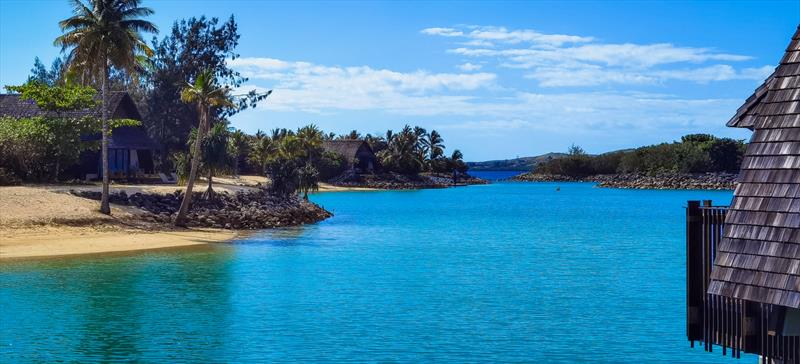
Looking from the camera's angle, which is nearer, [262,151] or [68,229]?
[68,229]

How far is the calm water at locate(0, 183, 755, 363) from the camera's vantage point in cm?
2180

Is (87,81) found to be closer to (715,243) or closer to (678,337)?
(678,337)

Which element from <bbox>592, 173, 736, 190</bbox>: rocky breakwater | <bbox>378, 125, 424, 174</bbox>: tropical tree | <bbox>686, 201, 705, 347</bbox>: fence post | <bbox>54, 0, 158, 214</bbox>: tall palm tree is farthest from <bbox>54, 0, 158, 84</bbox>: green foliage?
<bbox>592, 173, 736, 190</bbox>: rocky breakwater

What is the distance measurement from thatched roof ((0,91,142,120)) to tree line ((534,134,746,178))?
328 feet

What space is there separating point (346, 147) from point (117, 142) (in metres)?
58.7

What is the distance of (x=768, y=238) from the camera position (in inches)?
446

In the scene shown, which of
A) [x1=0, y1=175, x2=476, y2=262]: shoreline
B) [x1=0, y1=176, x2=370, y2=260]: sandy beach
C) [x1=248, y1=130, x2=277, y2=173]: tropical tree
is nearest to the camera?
[x1=0, y1=175, x2=476, y2=262]: shoreline

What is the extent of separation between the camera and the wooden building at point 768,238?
36.6 feet

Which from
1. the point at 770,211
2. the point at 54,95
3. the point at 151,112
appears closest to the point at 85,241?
the point at 54,95

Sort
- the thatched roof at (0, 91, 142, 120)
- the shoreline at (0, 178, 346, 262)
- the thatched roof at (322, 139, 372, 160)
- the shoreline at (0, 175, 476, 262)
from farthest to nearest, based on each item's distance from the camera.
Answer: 1. the thatched roof at (322, 139, 372, 160)
2. the thatched roof at (0, 91, 142, 120)
3. the shoreline at (0, 178, 346, 262)
4. the shoreline at (0, 175, 476, 262)

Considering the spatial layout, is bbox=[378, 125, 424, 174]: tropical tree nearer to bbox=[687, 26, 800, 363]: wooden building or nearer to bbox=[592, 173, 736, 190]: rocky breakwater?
bbox=[592, 173, 736, 190]: rocky breakwater

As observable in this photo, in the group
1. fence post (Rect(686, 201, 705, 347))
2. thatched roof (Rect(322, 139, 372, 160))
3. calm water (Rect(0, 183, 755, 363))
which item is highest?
thatched roof (Rect(322, 139, 372, 160))

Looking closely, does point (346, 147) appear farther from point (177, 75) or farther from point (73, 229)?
point (73, 229)

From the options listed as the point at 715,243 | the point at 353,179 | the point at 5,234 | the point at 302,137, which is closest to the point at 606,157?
the point at 353,179
